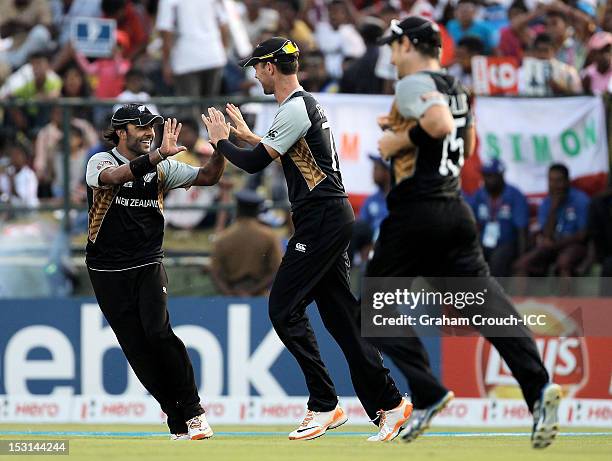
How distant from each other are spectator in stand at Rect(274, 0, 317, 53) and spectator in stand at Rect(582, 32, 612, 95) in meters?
3.92

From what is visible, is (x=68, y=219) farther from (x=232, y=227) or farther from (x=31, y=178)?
(x=232, y=227)

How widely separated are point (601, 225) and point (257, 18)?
6547mm

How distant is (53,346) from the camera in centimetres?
1368

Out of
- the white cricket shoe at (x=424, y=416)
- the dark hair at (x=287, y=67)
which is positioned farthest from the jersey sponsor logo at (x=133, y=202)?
the white cricket shoe at (x=424, y=416)

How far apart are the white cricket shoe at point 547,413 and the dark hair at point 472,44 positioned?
28.4 feet

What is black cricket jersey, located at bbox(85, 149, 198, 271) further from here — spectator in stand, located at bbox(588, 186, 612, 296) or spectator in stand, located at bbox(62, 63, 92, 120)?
spectator in stand, located at bbox(62, 63, 92, 120)

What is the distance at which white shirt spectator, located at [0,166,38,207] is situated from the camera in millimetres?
15141

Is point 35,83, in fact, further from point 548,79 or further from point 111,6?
point 548,79

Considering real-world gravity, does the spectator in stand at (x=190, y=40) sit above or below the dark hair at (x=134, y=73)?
above

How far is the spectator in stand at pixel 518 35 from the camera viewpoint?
16812 millimetres

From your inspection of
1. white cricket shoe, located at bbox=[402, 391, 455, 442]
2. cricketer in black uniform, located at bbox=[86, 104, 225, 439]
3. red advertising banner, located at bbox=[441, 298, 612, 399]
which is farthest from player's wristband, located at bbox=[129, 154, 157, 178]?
red advertising banner, located at bbox=[441, 298, 612, 399]

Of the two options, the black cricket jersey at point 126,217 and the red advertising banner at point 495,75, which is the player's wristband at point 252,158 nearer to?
the black cricket jersey at point 126,217

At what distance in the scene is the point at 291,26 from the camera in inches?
727

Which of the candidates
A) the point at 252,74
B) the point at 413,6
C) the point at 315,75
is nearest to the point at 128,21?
the point at 252,74
